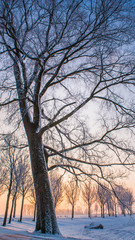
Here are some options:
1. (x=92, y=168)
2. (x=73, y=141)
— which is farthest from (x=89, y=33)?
(x=92, y=168)

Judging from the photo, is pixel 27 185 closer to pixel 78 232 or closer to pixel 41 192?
pixel 78 232

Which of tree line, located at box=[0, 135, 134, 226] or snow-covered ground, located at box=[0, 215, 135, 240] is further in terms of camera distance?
tree line, located at box=[0, 135, 134, 226]

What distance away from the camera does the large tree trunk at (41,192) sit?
507cm

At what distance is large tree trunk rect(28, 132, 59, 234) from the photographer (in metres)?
5.07

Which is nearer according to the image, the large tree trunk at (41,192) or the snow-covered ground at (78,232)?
the snow-covered ground at (78,232)

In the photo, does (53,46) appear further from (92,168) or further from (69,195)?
(69,195)

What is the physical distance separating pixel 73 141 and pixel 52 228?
2.88m

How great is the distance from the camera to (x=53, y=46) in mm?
5777

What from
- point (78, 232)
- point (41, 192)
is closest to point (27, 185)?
point (78, 232)

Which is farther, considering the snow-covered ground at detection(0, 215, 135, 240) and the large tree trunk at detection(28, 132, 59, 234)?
the large tree trunk at detection(28, 132, 59, 234)

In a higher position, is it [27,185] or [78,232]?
[27,185]

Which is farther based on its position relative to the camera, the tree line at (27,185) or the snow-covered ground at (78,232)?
the tree line at (27,185)

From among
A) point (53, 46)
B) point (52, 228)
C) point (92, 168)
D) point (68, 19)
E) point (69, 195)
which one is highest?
point (68, 19)

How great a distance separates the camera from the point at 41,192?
5.41 m
